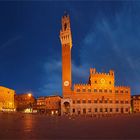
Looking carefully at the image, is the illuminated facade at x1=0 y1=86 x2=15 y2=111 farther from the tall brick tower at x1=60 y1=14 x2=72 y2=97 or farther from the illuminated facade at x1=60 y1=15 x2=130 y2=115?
the illuminated facade at x1=60 y1=15 x2=130 y2=115

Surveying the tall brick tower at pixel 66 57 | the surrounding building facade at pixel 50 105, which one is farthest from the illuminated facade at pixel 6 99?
the tall brick tower at pixel 66 57

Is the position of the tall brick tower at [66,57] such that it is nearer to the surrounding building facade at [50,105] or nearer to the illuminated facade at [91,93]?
the illuminated facade at [91,93]

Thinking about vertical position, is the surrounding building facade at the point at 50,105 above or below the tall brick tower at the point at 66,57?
below

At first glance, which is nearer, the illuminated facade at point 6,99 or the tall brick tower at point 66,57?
the tall brick tower at point 66,57

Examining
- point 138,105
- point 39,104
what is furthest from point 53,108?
point 138,105

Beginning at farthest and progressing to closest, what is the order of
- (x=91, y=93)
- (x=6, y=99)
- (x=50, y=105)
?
1. (x=50, y=105)
2. (x=6, y=99)
3. (x=91, y=93)

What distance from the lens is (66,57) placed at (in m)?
84.0

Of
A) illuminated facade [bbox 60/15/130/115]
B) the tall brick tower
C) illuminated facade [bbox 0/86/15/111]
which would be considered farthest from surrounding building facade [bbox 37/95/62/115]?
illuminated facade [bbox 0/86/15/111]

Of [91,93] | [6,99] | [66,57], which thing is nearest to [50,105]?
[6,99]

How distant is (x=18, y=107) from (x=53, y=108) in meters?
20.8

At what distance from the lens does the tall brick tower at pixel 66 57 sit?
268 feet

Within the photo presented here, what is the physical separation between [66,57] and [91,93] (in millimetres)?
15366

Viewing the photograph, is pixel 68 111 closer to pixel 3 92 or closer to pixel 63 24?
pixel 3 92

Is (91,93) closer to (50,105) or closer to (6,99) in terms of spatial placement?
(50,105)
